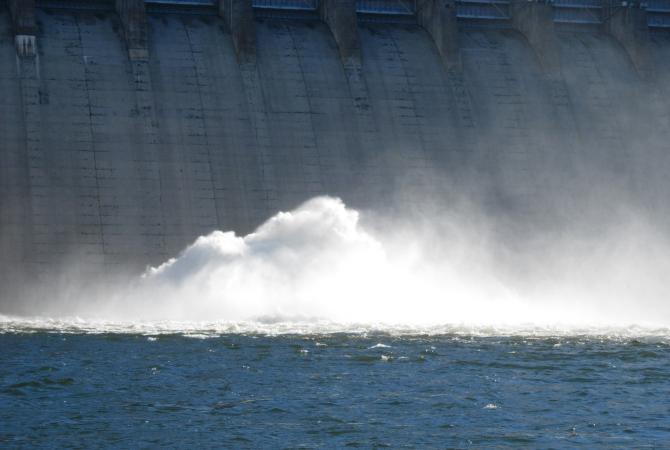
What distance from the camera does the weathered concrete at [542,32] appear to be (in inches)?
2297

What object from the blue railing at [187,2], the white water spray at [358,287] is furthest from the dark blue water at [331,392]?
the blue railing at [187,2]

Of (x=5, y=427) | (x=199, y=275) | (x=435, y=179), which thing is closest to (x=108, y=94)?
(x=199, y=275)

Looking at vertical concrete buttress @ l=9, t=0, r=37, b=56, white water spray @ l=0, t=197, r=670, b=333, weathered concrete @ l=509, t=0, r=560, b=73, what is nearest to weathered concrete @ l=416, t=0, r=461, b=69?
weathered concrete @ l=509, t=0, r=560, b=73

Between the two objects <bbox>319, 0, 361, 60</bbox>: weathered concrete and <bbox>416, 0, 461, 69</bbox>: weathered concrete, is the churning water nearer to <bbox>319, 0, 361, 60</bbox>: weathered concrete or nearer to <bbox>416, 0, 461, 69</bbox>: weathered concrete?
<bbox>319, 0, 361, 60</bbox>: weathered concrete

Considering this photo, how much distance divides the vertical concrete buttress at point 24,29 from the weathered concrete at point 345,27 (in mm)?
12547

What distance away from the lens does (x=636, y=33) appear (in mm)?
60594

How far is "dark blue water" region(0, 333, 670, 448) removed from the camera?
25.5 m

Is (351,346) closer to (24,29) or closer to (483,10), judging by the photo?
(24,29)

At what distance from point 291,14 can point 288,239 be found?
13.4m

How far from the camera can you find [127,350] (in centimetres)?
3538

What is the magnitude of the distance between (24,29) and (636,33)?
2769 cm

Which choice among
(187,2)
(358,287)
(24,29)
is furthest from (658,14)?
(24,29)

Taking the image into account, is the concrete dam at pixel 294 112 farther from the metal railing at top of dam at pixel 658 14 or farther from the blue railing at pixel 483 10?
the metal railing at top of dam at pixel 658 14

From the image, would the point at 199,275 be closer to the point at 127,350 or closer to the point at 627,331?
the point at 127,350
